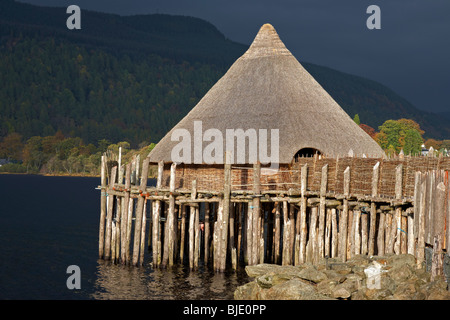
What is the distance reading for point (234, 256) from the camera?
104 ft

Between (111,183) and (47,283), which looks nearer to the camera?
(47,283)

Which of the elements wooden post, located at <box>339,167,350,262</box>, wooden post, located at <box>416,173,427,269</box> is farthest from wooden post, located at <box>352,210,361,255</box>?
wooden post, located at <box>416,173,427,269</box>

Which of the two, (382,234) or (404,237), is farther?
(382,234)

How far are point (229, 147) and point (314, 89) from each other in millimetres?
7241

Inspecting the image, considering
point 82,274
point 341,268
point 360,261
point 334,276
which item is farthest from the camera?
point 82,274

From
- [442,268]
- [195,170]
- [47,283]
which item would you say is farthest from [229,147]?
[442,268]

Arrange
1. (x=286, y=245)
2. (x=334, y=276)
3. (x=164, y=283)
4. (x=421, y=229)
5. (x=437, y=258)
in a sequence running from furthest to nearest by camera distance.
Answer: (x=286, y=245) < (x=164, y=283) < (x=334, y=276) < (x=421, y=229) < (x=437, y=258)

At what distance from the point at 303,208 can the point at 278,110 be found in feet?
22.4

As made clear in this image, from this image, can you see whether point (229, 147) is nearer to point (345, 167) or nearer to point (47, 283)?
point (345, 167)

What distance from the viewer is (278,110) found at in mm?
34312

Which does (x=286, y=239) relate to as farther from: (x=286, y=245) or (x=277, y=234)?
(x=277, y=234)

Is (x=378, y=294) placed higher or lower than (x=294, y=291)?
higher

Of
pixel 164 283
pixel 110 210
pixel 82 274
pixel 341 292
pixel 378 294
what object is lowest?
pixel 82 274

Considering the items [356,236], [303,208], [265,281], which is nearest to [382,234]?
[356,236]
